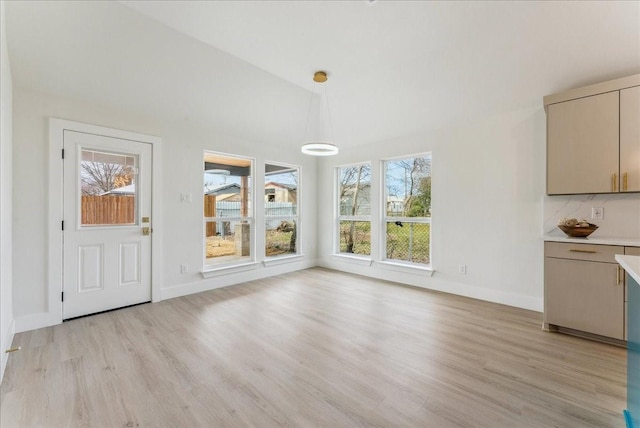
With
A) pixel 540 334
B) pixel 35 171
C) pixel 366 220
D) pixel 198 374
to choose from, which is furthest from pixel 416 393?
pixel 35 171

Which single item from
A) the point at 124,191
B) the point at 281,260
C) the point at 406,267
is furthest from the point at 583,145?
the point at 124,191

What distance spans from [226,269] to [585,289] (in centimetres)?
461

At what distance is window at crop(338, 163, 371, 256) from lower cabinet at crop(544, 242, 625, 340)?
293 centimetres

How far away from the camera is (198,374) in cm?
209

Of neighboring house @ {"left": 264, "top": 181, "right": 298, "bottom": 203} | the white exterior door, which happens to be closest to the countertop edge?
neighboring house @ {"left": 264, "top": 181, "right": 298, "bottom": 203}

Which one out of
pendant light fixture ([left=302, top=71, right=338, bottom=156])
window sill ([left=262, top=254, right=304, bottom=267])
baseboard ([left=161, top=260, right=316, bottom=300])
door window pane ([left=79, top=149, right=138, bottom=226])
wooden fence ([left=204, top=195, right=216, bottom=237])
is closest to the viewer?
door window pane ([left=79, top=149, right=138, bottom=226])

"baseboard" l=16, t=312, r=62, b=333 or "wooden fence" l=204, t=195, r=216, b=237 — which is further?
"wooden fence" l=204, t=195, r=216, b=237

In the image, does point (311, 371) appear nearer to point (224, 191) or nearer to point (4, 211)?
point (4, 211)

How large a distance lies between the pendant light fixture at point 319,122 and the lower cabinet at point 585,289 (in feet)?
9.19

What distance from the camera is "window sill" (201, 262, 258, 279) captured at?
4320mm

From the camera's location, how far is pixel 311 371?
213 cm

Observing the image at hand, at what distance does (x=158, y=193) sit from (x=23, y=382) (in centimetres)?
237

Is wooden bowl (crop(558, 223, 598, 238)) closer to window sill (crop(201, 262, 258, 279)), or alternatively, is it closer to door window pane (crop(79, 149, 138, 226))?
window sill (crop(201, 262, 258, 279))

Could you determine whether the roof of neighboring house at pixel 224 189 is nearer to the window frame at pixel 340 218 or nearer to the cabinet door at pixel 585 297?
the window frame at pixel 340 218
